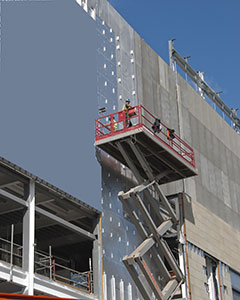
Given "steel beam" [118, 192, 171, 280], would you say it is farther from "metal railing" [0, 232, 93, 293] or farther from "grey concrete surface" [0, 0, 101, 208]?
"metal railing" [0, 232, 93, 293]

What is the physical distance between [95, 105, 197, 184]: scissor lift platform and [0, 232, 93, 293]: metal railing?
634 centimetres

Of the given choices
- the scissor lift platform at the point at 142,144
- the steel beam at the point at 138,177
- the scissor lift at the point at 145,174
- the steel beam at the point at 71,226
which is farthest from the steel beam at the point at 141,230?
the scissor lift platform at the point at 142,144

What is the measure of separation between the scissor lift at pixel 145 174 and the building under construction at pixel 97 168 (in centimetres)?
8

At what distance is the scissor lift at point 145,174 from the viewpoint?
29672 millimetres

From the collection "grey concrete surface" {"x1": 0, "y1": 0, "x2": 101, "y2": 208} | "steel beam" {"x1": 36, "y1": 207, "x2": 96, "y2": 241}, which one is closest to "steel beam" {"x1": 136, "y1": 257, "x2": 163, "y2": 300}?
"steel beam" {"x1": 36, "y1": 207, "x2": 96, "y2": 241}

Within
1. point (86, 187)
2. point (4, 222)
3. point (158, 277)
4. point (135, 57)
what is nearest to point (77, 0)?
point (135, 57)

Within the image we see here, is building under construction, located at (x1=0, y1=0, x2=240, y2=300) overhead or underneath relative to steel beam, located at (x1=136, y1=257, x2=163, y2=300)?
overhead

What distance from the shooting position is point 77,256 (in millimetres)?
39562

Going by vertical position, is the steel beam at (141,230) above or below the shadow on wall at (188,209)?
below

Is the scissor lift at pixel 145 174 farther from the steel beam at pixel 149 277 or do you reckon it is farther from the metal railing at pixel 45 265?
the metal railing at pixel 45 265

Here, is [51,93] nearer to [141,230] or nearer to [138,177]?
[138,177]

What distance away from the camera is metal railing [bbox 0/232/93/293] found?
88.5 ft

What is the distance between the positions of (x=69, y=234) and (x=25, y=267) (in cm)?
1076

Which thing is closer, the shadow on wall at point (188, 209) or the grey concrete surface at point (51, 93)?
the grey concrete surface at point (51, 93)
